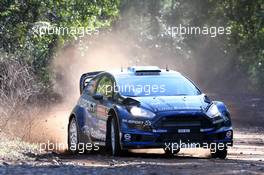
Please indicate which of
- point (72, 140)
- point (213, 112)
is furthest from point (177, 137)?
point (72, 140)

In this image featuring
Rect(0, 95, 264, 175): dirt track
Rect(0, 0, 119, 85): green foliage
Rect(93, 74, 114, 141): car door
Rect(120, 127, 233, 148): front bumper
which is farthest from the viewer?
Rect(0, 0, 119, 85): green foliage

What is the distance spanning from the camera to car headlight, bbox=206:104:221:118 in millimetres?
13086

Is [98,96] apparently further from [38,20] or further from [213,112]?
[38,20]

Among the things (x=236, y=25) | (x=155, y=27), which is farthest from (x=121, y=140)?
(x=155, y=27)

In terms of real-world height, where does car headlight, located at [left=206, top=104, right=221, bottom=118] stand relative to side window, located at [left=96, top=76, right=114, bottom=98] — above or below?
below

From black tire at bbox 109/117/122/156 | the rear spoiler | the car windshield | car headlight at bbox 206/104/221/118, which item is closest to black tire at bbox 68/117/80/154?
the rear spoiler

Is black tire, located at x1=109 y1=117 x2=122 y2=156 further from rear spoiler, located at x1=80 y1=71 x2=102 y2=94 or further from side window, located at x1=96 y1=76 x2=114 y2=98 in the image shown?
rear spoiler, located at x1=80 y1=71 x2=102 y2=94

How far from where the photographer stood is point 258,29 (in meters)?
34.0

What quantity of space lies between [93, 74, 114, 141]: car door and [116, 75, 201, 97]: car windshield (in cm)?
26

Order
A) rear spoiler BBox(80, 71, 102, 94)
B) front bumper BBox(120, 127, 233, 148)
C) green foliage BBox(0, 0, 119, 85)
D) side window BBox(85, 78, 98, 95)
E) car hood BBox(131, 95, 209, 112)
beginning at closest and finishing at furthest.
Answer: front bumper BBox(120, 127, 233, 148), car hood BBox(131, 95, 209, 112), side window BBox(85, 78, 98, 95), rear spoiler BBox(80, 71, 102, 94), green foliage BBox(0, 0, 119, 85)

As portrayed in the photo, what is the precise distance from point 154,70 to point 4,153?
11.5 feet

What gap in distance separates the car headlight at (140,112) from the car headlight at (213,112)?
96 centimetres

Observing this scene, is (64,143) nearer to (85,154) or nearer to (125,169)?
(85,154)

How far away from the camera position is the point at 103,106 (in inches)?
552
